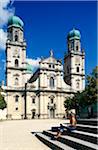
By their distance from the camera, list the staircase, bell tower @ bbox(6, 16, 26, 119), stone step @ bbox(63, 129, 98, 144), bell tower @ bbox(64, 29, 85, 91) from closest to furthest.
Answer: the staircase, stone step @ bbox(63, 129, 98, 144), bell tower @ bbox(6, 16, 26, 119), bell tower @ bbox(64, 29, 85, 91)

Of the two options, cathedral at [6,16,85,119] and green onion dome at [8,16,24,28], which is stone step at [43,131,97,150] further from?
green onion dome at [8,16,24,28]

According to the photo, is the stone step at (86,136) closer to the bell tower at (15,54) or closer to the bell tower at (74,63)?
the bell tower at (15,54)

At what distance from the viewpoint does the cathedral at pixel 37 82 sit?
6606cm

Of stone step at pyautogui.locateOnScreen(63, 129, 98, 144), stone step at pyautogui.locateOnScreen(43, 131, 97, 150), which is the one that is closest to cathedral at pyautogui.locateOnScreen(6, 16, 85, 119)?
stone step at pyautogui.locateOnScreen(63, 129, 98, 144)

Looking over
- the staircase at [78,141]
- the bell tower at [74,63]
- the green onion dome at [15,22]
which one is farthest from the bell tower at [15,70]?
the staircase at [78,141]

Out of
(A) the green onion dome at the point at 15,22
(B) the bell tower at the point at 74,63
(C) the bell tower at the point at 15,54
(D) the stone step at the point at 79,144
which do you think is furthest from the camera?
(B) the bell tower at the point at 74,63

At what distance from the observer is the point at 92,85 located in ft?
121

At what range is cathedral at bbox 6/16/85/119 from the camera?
66.1 m

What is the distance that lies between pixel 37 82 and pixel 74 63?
38.7 ft

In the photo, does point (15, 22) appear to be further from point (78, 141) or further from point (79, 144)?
point (79, 144)

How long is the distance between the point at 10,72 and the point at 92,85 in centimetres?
3266

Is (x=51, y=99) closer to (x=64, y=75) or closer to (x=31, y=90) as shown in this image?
(x=31, y=90)

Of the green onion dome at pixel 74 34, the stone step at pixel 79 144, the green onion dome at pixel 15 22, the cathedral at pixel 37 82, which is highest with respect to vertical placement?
the green onion dome at pixel 15 22

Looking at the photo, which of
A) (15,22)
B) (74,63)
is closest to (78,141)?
(15,22)
